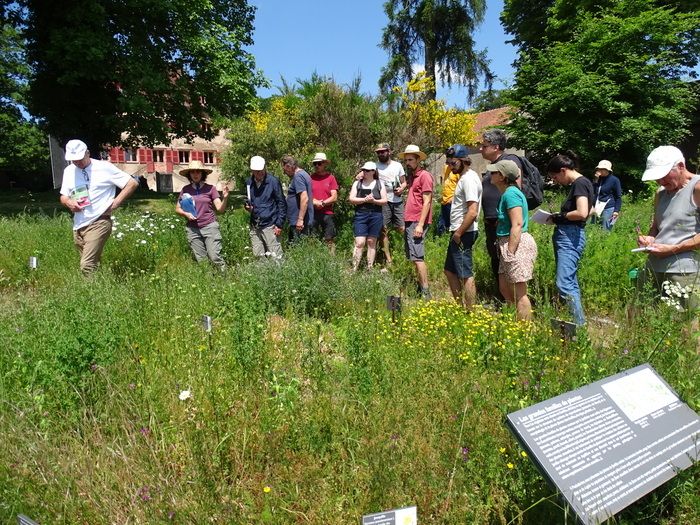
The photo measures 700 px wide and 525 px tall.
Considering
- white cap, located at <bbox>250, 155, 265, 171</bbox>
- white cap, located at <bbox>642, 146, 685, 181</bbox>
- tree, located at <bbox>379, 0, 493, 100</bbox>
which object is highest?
tree, located at <bbox>379, 0, 493, 100</bbox>

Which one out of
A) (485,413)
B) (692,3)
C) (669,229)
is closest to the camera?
(485,413)

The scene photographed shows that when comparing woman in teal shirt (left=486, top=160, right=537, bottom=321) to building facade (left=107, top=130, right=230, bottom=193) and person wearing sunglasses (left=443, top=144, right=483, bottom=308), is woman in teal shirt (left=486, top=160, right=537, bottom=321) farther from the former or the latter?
building facade (left=107, top=130, right=230, bottom=193)

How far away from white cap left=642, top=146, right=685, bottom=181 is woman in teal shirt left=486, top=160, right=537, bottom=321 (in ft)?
3.12

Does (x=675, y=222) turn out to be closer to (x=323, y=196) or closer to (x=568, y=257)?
(x=568, y=257)

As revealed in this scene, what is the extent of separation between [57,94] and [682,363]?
20.4 metres

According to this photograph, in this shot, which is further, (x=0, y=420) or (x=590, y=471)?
(x=0, y=420)

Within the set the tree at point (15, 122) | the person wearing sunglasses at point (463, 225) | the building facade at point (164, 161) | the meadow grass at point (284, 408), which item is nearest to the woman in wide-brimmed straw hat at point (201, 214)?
the meadow grass at point (284, 408)

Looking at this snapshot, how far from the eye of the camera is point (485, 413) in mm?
2592

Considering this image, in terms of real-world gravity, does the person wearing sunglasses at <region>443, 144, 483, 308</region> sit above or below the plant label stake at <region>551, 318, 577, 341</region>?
above

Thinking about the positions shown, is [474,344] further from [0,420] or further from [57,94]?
[57,94]

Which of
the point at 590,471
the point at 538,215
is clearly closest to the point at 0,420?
the point at 590,471

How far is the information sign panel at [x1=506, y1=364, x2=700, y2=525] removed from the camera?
1698mm

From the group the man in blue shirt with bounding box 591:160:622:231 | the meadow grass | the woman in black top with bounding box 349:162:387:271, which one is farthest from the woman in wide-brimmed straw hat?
the man in blue shirt with bounding box 591:160:622:231

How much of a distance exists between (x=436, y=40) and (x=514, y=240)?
2525 centimetres
